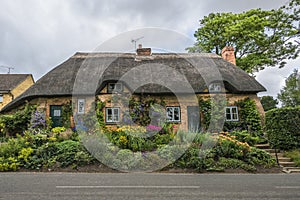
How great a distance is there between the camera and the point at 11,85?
24.0m

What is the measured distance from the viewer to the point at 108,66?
1656cm

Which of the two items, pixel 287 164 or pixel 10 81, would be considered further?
pixel 10 81

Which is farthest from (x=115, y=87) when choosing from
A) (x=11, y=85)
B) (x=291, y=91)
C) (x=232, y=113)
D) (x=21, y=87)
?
(x=291, y=91)

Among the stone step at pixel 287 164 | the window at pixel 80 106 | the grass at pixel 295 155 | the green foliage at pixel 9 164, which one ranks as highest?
the window at pixel 80 106

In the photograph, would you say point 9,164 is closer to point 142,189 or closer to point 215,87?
point 142,189

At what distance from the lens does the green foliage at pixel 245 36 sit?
18.2 m

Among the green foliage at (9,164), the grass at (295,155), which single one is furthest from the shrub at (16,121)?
the grass at (295,155)

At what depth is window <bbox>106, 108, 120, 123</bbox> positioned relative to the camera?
584 inches

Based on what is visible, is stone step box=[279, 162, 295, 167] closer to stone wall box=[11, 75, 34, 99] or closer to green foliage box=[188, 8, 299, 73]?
green foliage box=[188, 8, 299, 73]

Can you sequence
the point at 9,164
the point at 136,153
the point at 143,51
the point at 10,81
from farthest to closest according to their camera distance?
1. the point at 10,81
2. the point at 143,51
3. the point at 136,153
4. the point at 9,164

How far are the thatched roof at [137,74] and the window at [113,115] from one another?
5.06ft

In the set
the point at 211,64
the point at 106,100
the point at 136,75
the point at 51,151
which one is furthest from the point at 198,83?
the point at 51,151

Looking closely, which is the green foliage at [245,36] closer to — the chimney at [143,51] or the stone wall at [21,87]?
the chimney at [143,51]

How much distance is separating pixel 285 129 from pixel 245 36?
11738 millimetres
